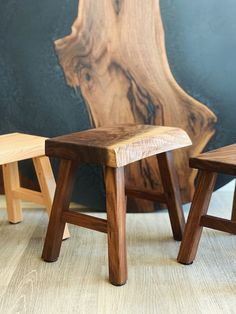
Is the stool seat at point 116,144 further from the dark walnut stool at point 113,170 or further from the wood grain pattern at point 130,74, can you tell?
the wood grain pattern at point 130,74

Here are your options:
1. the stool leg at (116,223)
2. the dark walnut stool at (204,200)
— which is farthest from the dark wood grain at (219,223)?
the stool leg at (116,223)

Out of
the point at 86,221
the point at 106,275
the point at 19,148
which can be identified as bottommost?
the point at 106,275

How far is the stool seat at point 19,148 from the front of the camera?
1.24m

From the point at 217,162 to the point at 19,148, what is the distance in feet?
1.97

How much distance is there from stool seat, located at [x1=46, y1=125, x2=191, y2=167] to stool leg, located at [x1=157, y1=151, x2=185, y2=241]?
0.28ft

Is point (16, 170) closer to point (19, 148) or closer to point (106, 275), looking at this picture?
point (19, 148)

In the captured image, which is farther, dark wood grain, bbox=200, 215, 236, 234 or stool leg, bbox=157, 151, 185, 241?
stool leg, bbox=157, 151, 185, 241

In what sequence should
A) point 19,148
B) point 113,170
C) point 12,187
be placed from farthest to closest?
point 12,187, point 19,148, point 113,170

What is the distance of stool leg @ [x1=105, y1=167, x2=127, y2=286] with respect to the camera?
1058 mm

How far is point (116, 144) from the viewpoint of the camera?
1060 millimetres

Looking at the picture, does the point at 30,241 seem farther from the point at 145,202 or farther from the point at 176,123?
the point at 176,123

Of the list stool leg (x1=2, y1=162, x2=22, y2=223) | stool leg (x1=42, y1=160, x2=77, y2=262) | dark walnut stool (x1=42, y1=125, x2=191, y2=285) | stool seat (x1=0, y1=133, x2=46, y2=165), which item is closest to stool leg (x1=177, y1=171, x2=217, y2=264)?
dark walnut stool (x1=42, y1=125, x2=191, y2=285)

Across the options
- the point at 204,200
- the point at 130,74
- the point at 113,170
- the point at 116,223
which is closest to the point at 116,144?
the point at 113,170

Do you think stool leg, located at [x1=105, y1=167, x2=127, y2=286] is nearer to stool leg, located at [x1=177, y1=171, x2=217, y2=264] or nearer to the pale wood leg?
stool leg, located at [x1=177, y1=171, x2=217, y2=264]
